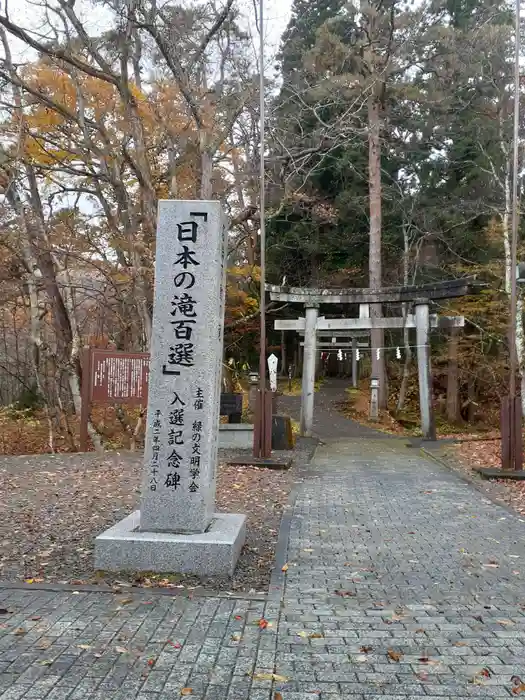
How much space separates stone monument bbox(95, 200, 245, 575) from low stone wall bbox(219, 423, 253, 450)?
813 centimetres

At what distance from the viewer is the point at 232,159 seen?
52.2 feet

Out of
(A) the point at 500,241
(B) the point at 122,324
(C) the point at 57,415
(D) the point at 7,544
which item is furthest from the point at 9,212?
(A) the point at 500,241

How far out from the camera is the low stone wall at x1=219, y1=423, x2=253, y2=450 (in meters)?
13.4

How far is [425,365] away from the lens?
1623 centimetres

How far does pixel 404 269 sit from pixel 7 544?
20.6 metres

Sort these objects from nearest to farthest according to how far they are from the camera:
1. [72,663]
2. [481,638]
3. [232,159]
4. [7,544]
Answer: [72,663] < [481,638] < [7,544] < [232,159]

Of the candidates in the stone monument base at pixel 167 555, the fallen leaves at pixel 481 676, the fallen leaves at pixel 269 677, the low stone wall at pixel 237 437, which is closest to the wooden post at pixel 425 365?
the low stone wall at pixel 237 437

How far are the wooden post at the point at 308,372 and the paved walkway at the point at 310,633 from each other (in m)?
10.3

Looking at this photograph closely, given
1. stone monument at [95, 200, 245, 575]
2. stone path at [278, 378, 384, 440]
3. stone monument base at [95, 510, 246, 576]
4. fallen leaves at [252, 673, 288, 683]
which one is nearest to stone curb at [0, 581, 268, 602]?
stone monument base at [95, 510, 246, 576]

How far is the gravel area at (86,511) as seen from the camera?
464cm

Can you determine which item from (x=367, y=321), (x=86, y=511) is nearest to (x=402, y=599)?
(x=86, y=511)

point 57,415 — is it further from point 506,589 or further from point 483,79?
point 483,79

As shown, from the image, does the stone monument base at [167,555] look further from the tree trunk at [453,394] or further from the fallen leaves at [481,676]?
the tree trunk at [453,394]

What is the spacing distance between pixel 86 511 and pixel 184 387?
283cm
